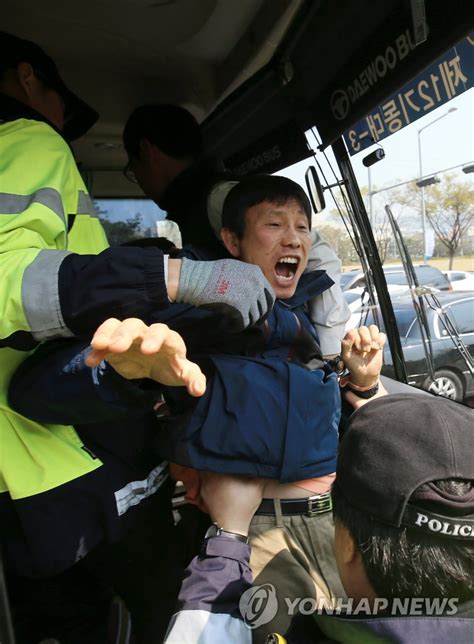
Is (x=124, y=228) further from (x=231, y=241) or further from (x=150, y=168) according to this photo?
(x=231, y=241)

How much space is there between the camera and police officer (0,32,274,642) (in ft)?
3.24

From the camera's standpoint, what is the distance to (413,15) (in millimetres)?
1579

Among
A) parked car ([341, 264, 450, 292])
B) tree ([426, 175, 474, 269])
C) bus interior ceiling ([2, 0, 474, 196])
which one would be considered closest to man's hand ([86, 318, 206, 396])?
bus interior ceiling ([2, 0, 474, 196])

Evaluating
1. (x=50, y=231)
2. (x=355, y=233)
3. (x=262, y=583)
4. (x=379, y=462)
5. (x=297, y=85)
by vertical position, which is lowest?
(x=262, y=583)

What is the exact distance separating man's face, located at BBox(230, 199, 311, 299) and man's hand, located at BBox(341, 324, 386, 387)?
29 centimetres

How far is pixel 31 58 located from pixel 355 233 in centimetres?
185

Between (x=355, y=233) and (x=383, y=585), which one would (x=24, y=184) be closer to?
(x=383, y=585)

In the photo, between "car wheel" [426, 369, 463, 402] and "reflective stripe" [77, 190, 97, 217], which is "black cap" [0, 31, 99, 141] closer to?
"reflective stripe" [77, 190, 97, 217]

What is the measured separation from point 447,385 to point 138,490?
70.2 inches

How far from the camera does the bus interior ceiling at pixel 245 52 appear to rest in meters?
1.83

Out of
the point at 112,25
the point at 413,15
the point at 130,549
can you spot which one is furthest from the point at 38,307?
the point at 112,25

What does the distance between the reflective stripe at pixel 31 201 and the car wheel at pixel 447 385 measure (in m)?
2.08

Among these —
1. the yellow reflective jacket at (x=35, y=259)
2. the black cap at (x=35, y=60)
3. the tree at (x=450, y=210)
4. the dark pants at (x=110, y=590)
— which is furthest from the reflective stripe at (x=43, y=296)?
the tree at (x=450, y=210)

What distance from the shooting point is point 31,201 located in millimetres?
1104
